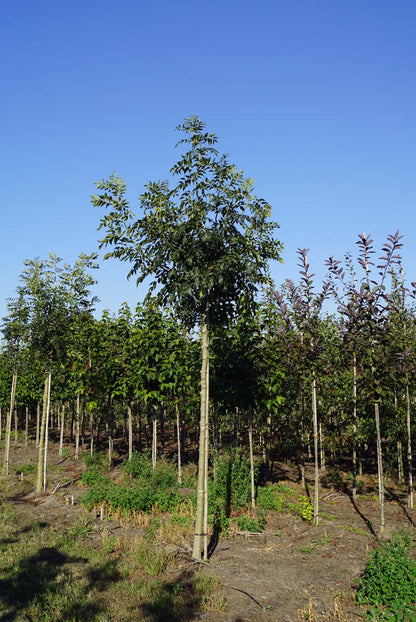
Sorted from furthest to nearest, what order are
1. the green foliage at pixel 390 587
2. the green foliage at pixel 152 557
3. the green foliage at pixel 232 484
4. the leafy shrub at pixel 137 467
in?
1. the leafy shrub at pixel 137 467
2. the green foliage at pixel 232 484
3. the green foliage at pixel 152 557
4. the green foliage at pixel 390 587

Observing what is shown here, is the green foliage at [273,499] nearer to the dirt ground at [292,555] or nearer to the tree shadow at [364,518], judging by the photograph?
the dirt ground at [292,555]

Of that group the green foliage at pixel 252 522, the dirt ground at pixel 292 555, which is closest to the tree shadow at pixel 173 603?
the dirt ground at pixel 292 555

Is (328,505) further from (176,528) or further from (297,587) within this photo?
(297,587)

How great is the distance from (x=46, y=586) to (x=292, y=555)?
5670 mm

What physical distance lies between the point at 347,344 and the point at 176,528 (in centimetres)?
704

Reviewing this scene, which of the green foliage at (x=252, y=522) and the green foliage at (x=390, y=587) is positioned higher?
the green foliage at (x=390, y=587)

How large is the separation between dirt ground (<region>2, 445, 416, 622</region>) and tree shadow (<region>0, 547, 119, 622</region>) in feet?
6.10

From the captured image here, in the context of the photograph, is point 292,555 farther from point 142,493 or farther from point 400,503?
point 400,503

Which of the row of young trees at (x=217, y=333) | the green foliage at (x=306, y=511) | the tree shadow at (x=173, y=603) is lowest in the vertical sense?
the tree shadow at (x=173, y=603)

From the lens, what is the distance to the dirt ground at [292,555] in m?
7.96

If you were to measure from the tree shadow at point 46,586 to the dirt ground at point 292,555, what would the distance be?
1859 millimetres

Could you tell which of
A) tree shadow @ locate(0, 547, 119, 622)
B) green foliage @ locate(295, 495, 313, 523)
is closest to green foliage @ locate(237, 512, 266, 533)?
green foliage @ locate(295, 495, 313, 523)

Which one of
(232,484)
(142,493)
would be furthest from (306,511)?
(142,493)

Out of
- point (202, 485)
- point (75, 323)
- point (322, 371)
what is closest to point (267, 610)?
point (202, 485)
